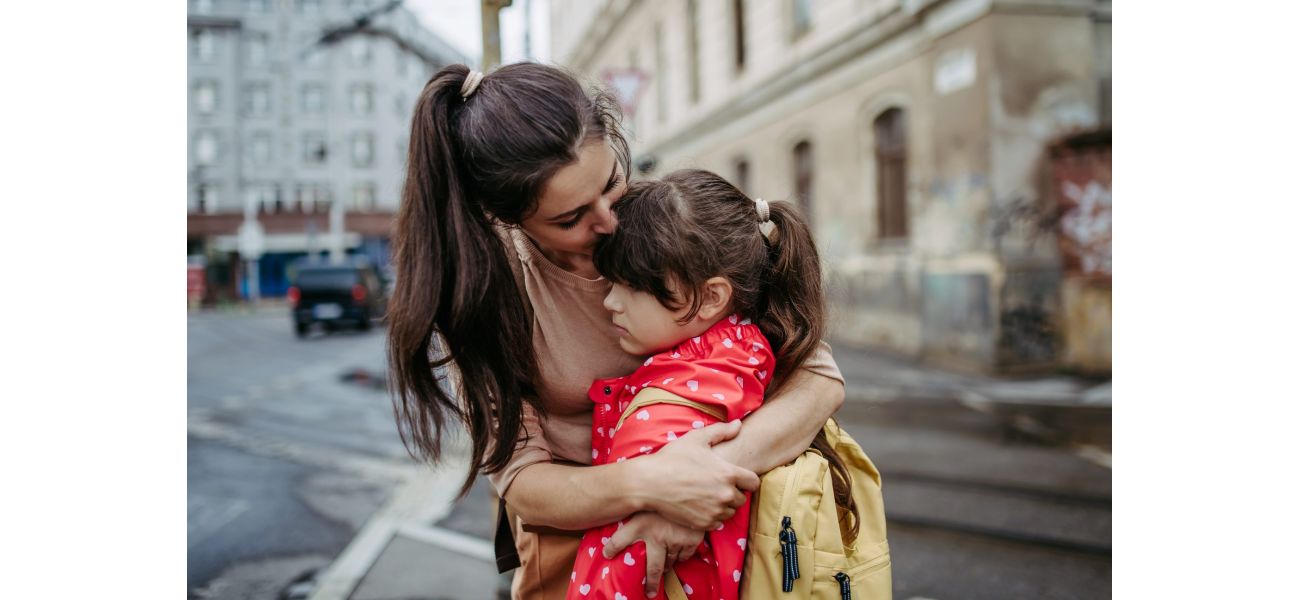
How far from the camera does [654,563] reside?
1243mm

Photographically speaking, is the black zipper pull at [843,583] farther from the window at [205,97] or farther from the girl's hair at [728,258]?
the window at [205,97]

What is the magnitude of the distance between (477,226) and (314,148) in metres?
5.42

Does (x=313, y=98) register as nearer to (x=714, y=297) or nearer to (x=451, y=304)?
(x=451, y=304)

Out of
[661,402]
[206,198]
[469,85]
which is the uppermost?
[206,198]

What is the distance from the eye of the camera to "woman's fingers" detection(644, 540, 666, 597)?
1241 mm

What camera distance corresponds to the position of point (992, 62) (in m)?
7.44

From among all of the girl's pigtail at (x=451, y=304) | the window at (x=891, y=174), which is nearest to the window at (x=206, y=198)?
the girl's pigtail at (x=451, y=304)

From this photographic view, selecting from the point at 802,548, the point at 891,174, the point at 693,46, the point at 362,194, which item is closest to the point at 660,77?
the point at 693,46

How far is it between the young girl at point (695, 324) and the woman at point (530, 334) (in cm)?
4

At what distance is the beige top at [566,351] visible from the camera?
1435 mm

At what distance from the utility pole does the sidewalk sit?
4.59ft

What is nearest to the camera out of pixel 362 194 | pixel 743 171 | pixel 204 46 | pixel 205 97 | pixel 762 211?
pixel 762 211
